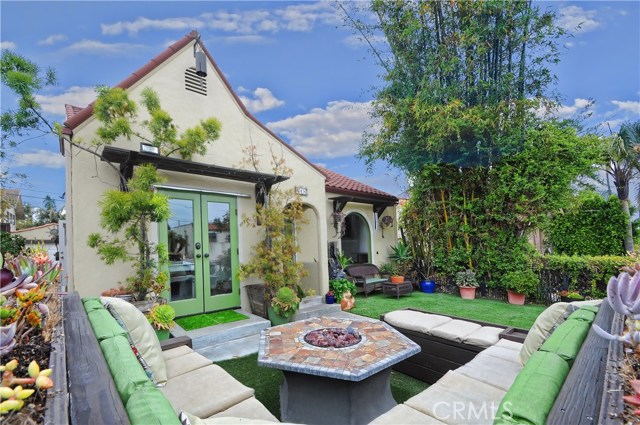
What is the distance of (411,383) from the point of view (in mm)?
3838

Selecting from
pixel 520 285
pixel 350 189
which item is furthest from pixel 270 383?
pixel 520 285

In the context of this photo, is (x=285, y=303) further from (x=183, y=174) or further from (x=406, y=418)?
(x=406, y=418)

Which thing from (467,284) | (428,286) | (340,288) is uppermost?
(340,288)

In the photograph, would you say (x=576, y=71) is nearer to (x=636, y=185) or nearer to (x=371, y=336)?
(x=636, y=185)

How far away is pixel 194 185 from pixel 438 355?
5.13 meters

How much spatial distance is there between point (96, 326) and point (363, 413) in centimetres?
239

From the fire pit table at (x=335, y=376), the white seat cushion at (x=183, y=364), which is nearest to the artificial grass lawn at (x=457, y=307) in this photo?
the fire pit table at (x=335, y=376)

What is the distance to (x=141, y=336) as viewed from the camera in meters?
2.81

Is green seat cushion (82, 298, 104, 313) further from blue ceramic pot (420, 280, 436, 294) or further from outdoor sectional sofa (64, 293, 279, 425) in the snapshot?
blue ceramic pot (420, 280, 436, 294)

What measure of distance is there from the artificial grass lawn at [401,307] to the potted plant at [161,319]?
3.04ft

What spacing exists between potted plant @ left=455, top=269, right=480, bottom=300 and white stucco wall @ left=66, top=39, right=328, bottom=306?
4070mm

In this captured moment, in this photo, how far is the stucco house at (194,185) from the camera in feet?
16.1

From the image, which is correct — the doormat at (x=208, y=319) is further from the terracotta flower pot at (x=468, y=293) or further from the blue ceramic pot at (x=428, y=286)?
the terracotta flower pot at (x=468, y=293)

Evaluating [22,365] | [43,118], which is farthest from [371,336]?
[43,118]
